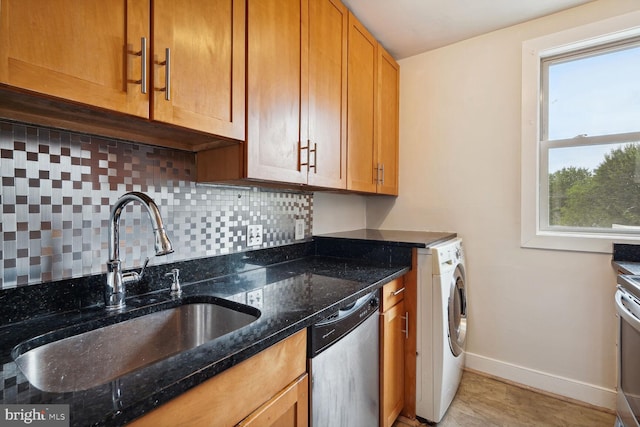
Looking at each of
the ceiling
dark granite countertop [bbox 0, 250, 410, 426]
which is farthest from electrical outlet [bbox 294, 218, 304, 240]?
the ceiling

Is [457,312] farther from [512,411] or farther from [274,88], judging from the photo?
[274,88]

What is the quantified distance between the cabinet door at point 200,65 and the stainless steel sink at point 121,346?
669 mm

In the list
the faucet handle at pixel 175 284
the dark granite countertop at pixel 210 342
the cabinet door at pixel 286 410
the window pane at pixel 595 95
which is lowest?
the cabinet door at pixel 286 410

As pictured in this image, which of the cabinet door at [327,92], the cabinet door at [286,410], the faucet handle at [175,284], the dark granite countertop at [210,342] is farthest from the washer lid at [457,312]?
the faucet handle at [175,284]

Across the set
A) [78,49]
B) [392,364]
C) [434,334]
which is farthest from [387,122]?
[78,49]

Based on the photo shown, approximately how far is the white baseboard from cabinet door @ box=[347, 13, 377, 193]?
151 centimetres

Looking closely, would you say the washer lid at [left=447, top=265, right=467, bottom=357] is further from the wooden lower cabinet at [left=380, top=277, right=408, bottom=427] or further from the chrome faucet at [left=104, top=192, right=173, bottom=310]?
the chrome faucet at [left=104, top=192, right=173, bottom=310]

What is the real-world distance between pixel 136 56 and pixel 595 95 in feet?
8.40

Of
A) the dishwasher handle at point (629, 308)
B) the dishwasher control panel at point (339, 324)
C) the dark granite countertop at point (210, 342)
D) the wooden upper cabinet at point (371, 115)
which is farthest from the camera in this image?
the wooden upper cabinet at point (371, 115)

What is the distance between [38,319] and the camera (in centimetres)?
88

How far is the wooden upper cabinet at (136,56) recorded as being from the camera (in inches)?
26.1

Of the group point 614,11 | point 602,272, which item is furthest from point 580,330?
point 614,11

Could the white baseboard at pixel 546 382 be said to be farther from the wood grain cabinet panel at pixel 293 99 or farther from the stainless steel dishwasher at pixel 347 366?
the wood grain cabinet panel at pixel 293 99

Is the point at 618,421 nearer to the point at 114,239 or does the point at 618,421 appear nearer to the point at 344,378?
the point at 344,378
